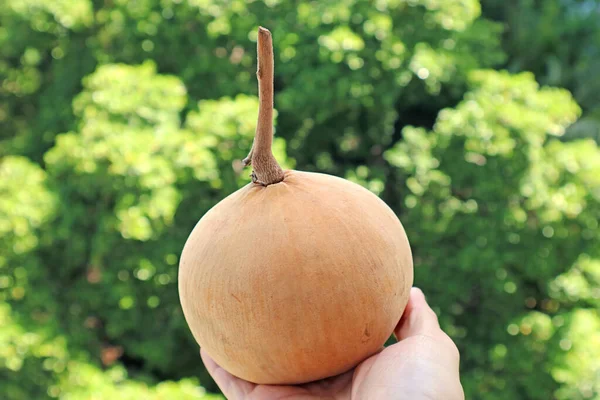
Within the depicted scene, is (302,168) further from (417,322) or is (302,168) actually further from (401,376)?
(401,376)

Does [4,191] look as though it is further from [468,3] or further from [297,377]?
[468,3]

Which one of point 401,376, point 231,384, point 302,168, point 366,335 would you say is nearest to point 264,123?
point 366,335

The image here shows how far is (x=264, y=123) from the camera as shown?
1256 mm

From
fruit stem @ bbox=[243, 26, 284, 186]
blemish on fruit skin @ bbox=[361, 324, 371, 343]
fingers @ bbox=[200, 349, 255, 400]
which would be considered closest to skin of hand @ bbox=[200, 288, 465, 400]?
fingers @ bbox=[200, 349, 255, 400]

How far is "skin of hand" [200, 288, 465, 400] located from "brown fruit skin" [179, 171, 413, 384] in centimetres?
8

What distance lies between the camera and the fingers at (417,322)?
150 centimetres

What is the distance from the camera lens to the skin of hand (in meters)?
1.30

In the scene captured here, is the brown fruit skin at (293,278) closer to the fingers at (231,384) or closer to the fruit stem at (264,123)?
the fruit stem at (264,123)

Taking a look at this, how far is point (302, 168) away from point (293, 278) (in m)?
2.29

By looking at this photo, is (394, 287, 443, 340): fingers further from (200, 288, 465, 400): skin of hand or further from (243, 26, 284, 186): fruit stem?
(243, 26, 284, 186): fruit stem

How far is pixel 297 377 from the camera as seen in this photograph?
1338 millimetres

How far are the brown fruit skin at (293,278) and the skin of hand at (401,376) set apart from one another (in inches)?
3.1

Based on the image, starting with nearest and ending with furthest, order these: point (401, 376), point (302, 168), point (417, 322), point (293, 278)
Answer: point (293, 278), point (401, 376), point (417, 322), point (302, 168)

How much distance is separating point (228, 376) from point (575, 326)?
1.89 meters
